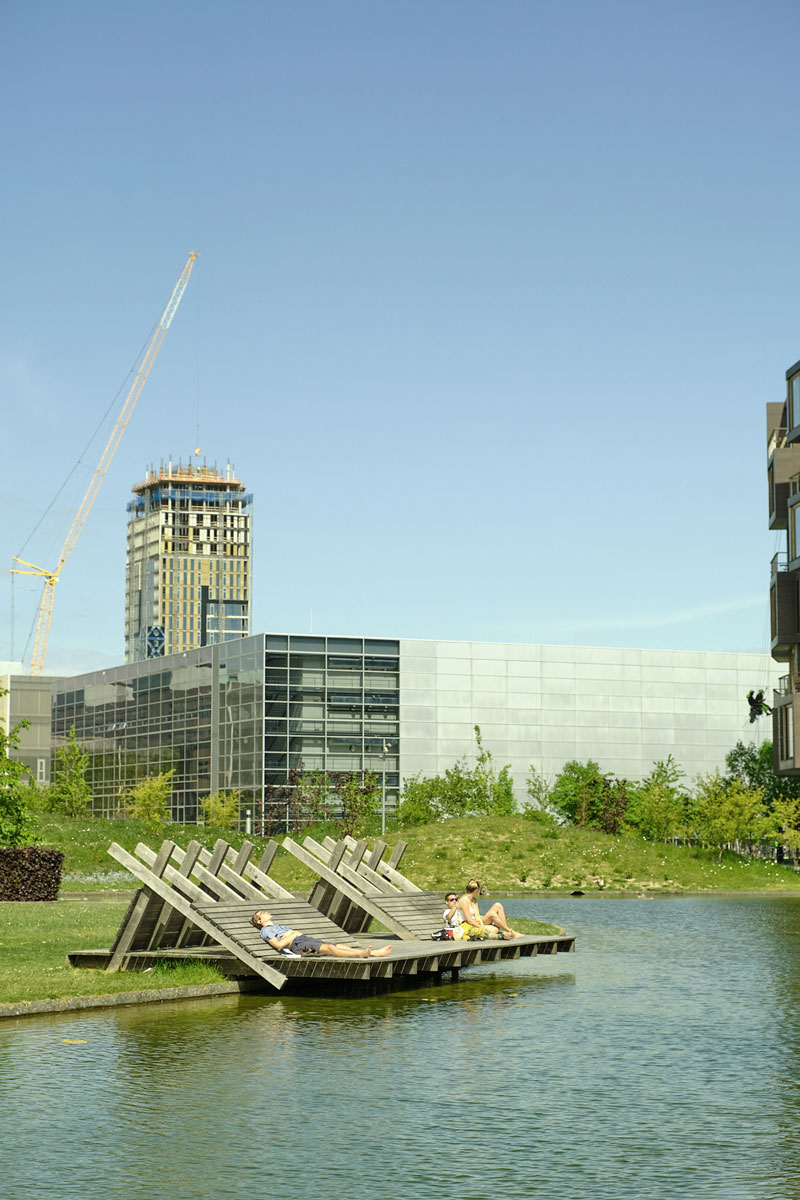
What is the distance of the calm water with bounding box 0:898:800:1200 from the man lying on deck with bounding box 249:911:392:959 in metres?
0.78

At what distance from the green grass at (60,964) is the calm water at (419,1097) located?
2.60 ft

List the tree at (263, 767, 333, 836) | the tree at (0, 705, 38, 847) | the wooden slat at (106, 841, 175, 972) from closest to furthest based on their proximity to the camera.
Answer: the wooden slat at (106, 841, 175, 972), the tree at (0, 705, 38, 847), the tree at (263, 767, 333, 836)

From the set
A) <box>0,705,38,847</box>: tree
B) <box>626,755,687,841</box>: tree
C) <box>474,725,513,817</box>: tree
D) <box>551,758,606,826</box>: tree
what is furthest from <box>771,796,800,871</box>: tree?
<box>0,705,38,847</box>: tree

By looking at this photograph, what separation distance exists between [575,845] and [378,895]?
35.8 m

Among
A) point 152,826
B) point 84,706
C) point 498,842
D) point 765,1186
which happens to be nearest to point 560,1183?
point 765,1186

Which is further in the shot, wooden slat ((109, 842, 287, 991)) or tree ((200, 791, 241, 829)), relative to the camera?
tree ((200, 791, 241, 829))

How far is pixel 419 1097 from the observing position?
13.9 m

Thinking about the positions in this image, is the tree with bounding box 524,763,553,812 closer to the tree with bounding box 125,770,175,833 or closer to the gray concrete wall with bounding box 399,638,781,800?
the gray concrete wall with bounding box 399,638,781,800

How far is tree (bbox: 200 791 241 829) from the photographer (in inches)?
3664

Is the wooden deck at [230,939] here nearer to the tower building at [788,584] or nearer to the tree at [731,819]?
the tower building at [788,584]

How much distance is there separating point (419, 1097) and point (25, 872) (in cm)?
2870

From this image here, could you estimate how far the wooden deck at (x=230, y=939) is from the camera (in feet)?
70.0

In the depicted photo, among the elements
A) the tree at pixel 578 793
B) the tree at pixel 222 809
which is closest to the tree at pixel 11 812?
the tree at pixel 222 809

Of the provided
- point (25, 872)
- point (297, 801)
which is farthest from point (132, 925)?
point (297, 801)
